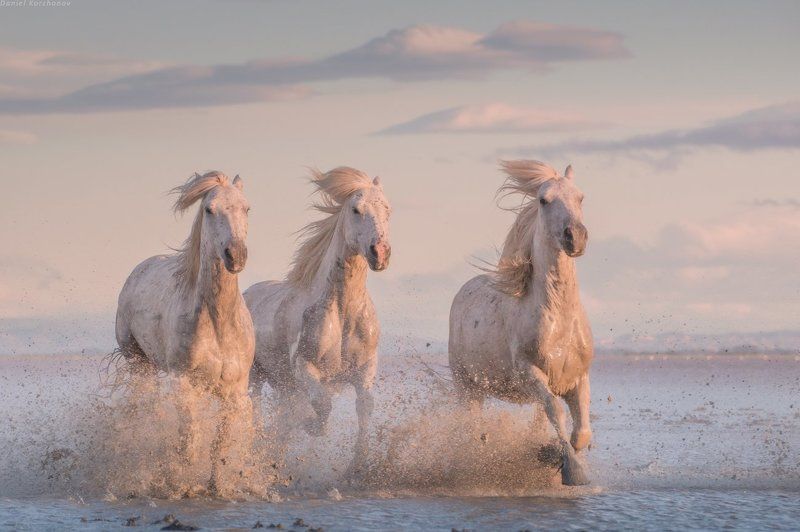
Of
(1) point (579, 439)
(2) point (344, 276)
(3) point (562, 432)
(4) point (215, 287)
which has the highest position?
(2) point (344, 276)

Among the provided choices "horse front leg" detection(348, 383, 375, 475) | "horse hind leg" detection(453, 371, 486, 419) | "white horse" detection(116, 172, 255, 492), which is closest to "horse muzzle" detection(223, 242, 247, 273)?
"white horse" detection(116, 172, 255, 492)

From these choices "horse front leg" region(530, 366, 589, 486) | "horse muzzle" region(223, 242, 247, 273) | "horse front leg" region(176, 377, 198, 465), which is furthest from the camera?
"horse front leg" region(530, 366, 589, 486)

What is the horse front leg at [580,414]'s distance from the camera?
10719mm

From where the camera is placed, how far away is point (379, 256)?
34.7 ft

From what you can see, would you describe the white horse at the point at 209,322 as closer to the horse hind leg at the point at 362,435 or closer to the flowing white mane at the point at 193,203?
the flowing white mane at the point at 193,203

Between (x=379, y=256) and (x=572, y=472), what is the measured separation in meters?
2.42

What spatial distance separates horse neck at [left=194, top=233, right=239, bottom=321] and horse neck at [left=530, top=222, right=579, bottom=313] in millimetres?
2699

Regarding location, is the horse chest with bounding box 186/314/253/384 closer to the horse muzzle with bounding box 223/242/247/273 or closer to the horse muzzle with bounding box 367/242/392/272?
the horse muzzle with bounding box 223/242/247/273

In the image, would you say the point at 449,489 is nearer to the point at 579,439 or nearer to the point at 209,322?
the point at 579,439

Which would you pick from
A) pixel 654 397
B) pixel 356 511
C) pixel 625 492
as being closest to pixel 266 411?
pixel 356 511

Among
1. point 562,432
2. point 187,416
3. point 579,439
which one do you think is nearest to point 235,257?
point 187,416

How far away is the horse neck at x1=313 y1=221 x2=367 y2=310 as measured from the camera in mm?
11477

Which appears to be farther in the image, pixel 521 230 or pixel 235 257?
pixel 521 230

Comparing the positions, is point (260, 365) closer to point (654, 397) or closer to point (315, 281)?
point (315, 281)
